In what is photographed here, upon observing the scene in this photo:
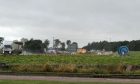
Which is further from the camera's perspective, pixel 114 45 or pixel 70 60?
pixel 114 45

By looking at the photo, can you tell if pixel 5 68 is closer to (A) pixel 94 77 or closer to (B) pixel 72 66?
(B) pixel 72 66

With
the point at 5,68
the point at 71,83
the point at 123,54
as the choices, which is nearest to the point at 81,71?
the point at 5,68

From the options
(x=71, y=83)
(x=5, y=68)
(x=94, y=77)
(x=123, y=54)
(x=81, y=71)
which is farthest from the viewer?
(x=123, y=54)

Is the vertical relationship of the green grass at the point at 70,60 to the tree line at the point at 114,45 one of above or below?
below

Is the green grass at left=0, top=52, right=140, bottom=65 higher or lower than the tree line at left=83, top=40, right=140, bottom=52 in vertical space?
lower

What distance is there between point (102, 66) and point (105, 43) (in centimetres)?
Result: 12364

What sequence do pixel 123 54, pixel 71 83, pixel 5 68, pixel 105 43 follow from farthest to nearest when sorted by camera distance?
pixel 105 43 → pixel 123 54 → pixel 5 68 → pixel 71 83

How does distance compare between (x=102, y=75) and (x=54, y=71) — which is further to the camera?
(x=54, y=71)

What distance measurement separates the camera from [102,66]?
29.5 m

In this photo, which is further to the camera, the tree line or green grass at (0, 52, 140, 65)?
the tree line

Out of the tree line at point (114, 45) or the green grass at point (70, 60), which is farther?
the tree line at point (114, 45)

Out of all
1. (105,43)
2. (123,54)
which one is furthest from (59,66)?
(105,43)

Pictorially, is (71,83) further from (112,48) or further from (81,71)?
(112,48)

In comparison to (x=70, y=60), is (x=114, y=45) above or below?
above
